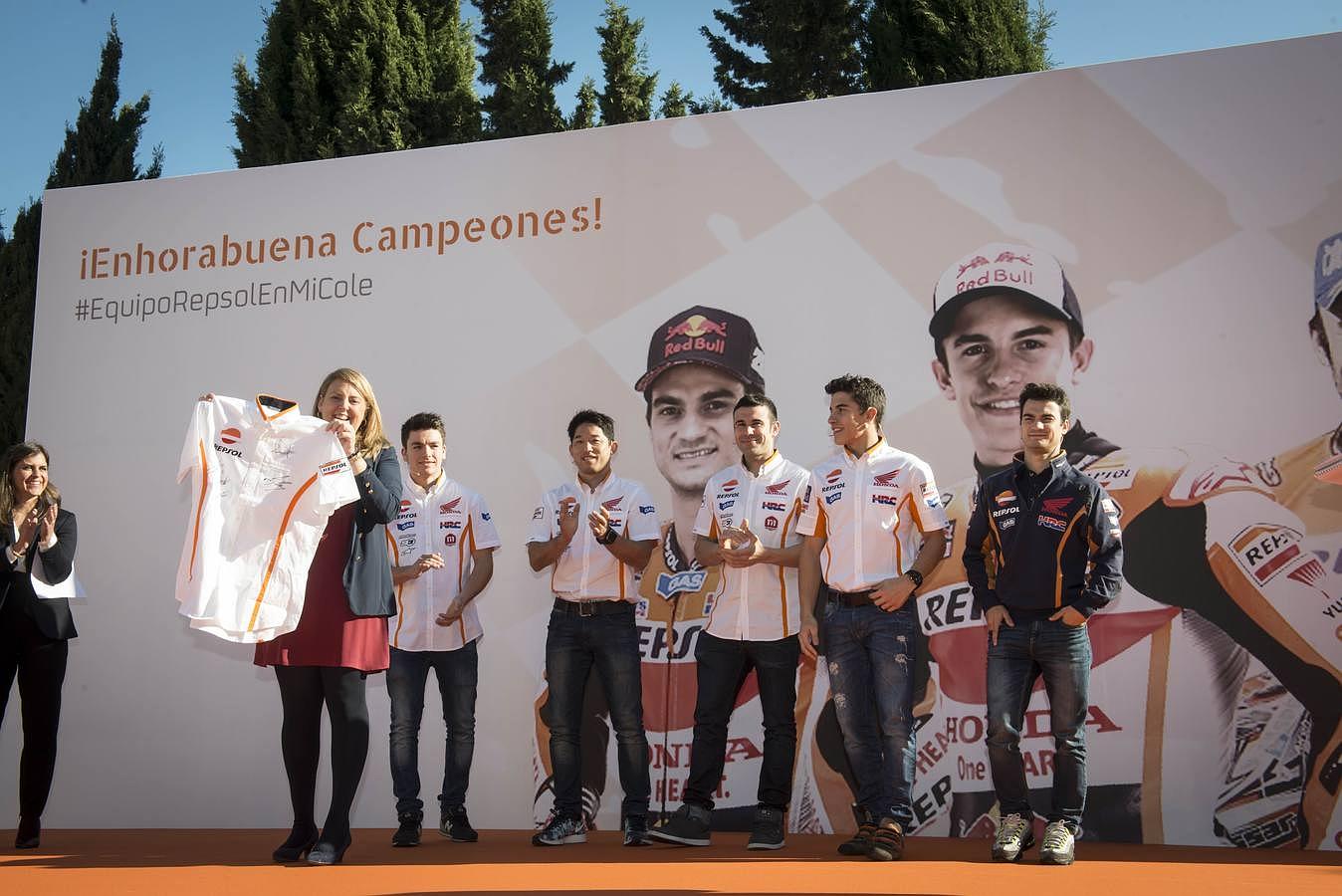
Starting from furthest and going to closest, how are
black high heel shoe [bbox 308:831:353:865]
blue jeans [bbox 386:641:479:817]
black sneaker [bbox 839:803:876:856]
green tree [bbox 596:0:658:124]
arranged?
green tree [bbox 596:0:658:124], blue jeans [bbox 386:641:479:817], black sneaker [bbox 839:803:876:856], black high heel shoe [bbox 308:831:353:865]

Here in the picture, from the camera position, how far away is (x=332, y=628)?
11.3 feet

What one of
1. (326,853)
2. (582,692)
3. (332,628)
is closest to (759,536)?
(582,692)

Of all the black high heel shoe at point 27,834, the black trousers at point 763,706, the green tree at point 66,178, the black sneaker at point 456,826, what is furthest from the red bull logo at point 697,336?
the green tree at point 66,178

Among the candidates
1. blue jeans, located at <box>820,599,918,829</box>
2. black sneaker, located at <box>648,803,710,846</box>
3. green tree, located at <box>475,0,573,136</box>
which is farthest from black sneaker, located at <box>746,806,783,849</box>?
green tree, located at <box>475,0,573,136</box>

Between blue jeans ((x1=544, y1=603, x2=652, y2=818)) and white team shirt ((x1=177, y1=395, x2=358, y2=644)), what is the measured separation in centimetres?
107

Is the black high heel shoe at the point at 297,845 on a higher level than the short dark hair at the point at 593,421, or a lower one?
lower

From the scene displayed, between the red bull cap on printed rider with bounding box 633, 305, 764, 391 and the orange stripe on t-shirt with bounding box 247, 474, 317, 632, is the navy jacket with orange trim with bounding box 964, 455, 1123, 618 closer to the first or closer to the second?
the red bull cap on printed rider with bounding box 633, 305, 764, 391

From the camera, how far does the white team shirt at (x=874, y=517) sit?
3885 millimetres

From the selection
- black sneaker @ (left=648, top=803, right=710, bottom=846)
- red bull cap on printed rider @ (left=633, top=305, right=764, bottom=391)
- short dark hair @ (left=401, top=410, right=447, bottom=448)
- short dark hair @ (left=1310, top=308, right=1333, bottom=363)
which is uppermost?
red bull cap on printed rider @ (left=633, top=305, right=764, bottom=391)

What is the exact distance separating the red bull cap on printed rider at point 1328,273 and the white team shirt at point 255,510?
3.43m

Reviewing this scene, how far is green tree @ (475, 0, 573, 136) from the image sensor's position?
33.5 feet

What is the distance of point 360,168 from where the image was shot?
5.74 m

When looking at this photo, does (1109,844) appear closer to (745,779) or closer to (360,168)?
(745,779)

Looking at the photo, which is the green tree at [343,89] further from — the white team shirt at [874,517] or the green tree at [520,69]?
the white team shirt at [874,517]
